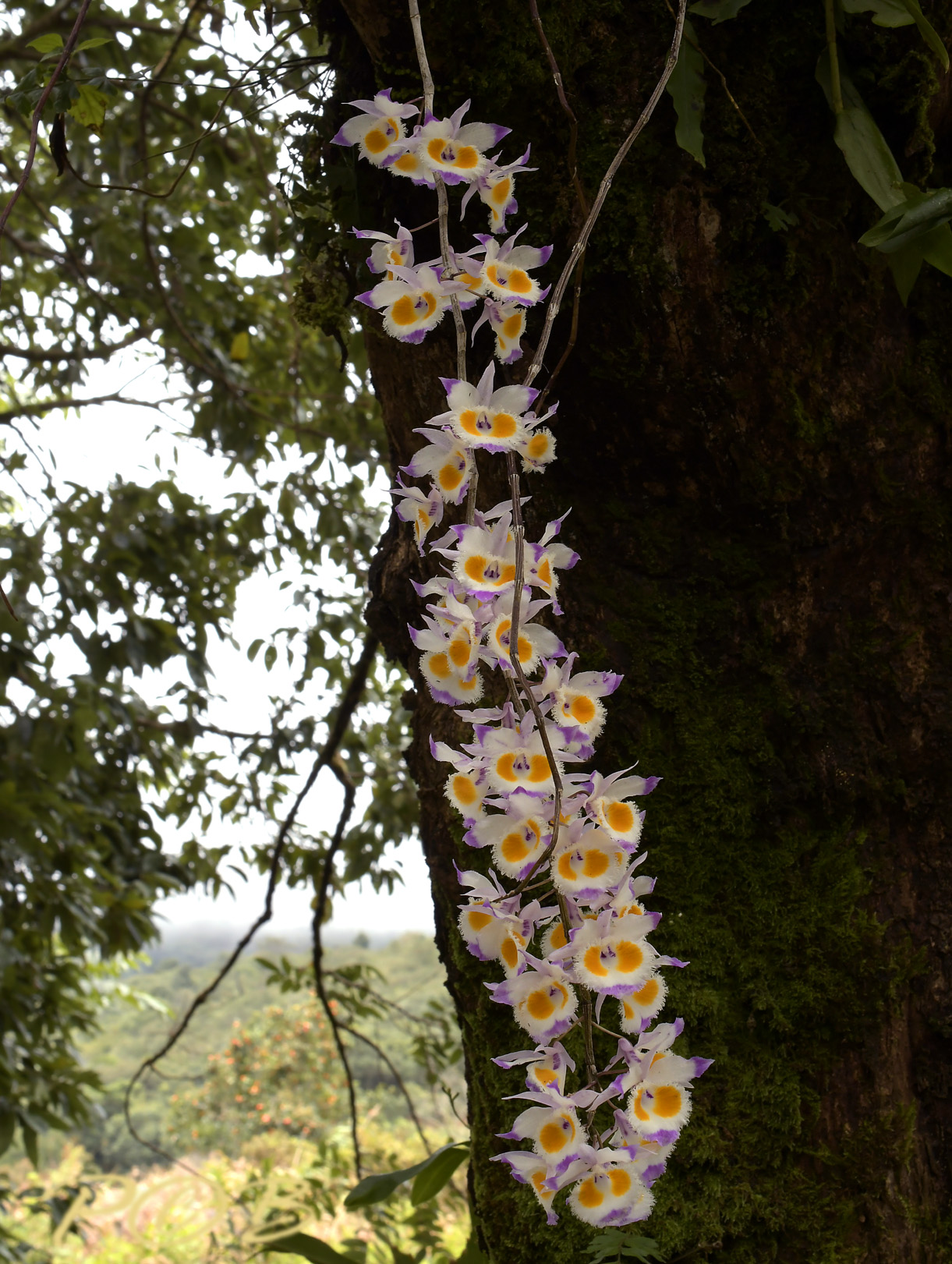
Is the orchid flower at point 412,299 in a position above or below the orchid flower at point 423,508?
above

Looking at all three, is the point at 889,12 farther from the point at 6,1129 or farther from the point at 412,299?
the point at 6,1129

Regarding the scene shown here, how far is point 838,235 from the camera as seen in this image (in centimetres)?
97

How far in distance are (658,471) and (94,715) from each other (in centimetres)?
197

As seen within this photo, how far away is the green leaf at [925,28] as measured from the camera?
86 cm

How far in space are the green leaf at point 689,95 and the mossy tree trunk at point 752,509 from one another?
41 millimetres


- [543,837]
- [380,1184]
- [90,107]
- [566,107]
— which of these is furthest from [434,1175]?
[90,107]

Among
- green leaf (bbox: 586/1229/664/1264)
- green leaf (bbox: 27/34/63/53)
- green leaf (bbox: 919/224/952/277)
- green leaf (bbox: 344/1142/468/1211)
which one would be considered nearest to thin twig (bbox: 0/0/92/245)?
green leaf (bbox: 27/34/63/53)

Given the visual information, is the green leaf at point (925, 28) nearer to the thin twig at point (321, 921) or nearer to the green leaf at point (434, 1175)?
the green leaf at point (434, 1175)

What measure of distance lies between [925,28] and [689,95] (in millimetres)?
209

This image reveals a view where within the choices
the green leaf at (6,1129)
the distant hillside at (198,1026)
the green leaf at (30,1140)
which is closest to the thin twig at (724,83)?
the green leaf at (6,1129)

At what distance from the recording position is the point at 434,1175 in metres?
1.23

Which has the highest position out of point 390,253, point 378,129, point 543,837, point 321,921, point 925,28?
point 925,28

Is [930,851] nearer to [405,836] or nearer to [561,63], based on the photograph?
[561,63]

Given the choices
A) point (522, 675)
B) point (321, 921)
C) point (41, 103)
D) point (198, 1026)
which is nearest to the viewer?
point (522, 675)
